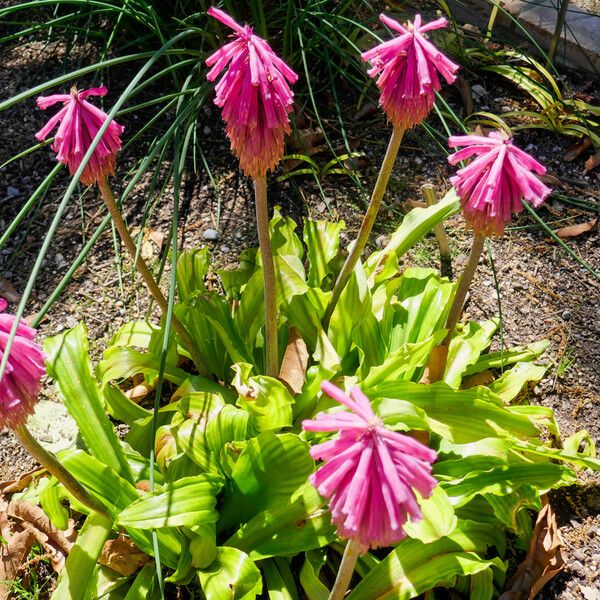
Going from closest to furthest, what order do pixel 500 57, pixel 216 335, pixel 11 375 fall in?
1. pixel 11 375
2. pixel 216 335
3. pixel 500 57

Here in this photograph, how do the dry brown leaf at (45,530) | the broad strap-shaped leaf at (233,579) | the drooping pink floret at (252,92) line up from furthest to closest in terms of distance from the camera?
the dry brown leaf at (45,530) < the broad strap-shaped leaf at (233,579) < the drooping pink floret at (252,92)

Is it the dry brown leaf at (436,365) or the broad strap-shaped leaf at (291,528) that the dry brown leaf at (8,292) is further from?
the dry brown leaf at (436,365)

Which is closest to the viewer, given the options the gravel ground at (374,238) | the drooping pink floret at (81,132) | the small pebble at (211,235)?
the drooping pink floret at (81,132)

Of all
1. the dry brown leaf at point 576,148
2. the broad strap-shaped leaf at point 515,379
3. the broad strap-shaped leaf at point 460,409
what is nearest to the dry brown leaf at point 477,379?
the broad strap-shaped leaf at point 515,379

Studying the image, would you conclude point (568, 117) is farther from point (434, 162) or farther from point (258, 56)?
point (258, 56)

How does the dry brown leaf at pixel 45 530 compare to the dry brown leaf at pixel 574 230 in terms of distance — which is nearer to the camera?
the dry brown leaf at pixel 45 530

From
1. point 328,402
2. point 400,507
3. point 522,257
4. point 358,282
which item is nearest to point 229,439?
point 328,402
